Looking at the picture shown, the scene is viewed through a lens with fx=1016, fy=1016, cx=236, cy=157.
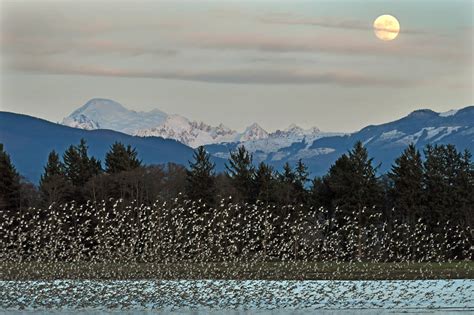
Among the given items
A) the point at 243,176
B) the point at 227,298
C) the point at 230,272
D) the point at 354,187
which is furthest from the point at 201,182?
the point at 227,298

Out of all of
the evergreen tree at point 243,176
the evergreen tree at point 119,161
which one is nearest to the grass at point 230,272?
the evergreen tree at point 243,176

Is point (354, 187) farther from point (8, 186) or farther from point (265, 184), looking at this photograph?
point (8, 186)

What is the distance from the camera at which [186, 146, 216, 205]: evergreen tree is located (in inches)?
3398

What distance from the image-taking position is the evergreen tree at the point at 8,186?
282 ft

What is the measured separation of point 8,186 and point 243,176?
20180mm

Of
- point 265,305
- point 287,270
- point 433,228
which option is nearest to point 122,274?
point 287,270

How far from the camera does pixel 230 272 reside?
204 feet

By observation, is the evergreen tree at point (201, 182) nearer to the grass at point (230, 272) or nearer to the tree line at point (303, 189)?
the tree line at point (303, 189)

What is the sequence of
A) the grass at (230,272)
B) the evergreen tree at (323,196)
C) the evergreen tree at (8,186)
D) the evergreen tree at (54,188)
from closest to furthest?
the grass at (230,272), the evergreen tree at (54,188), the evergreen tree at (8,186), the evergreen tree at (323,196)

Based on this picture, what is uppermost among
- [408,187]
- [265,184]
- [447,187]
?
[265,184]

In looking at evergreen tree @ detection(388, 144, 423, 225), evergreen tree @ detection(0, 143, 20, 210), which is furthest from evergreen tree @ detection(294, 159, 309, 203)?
evergreen tree @ detection(0, 143, 20, 210)

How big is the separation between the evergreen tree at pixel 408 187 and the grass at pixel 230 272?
14.9 meters

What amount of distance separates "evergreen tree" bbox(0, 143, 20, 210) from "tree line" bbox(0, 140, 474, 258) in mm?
85

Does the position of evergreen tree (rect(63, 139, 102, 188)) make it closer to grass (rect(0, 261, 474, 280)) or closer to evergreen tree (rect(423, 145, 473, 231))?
grass (rect(0, 261, 474, 280))
